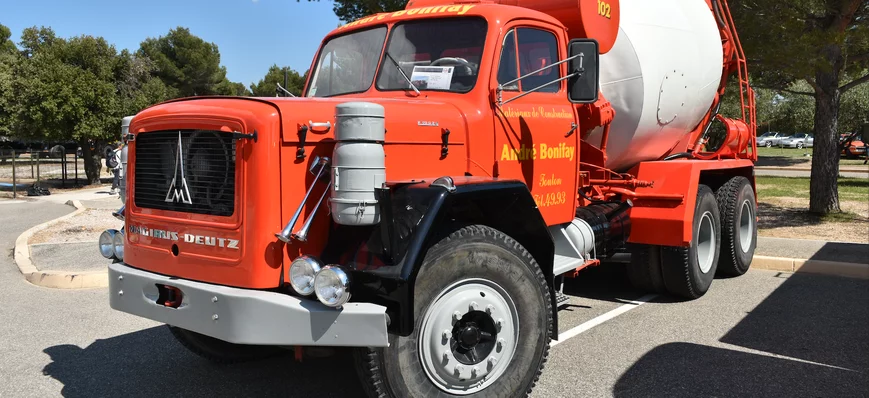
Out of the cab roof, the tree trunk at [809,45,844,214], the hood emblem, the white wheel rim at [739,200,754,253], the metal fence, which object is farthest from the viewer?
the metal fence

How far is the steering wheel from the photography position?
4.39 meters

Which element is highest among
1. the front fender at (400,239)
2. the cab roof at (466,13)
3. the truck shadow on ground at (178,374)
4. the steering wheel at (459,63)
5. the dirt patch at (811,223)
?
the cab roof at (466,13)

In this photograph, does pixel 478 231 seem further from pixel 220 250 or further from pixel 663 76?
pixel 663 76

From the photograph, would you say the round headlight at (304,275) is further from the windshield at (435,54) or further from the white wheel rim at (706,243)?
the white wheel rim at (706,243)

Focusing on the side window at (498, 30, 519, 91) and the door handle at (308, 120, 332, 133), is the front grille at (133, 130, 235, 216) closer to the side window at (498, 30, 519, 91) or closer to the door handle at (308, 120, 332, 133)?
the door handle at (308, 120, 332, 133)

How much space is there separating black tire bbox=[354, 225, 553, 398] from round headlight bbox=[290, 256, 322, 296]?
17.1 inches

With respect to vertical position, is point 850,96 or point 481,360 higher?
point 850,96

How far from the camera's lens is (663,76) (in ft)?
20.5

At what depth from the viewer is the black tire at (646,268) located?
21.7 feet

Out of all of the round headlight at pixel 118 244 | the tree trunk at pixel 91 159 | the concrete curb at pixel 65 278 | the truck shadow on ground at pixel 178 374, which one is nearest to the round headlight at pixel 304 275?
the truck shadow on ground at pixel 178 374

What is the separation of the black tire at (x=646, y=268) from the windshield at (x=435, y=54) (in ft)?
10.5

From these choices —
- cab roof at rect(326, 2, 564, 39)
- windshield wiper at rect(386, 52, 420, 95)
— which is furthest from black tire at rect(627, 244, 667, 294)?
windshield wiper at rect(386, 52, 420, 95)

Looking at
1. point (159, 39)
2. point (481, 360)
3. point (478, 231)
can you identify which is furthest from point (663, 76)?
point (159, 39)

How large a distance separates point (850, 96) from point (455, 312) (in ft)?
140
